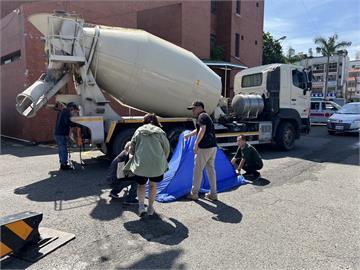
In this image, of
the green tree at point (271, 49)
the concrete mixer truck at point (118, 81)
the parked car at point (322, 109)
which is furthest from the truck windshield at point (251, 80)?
the green tree at point (271, 49)

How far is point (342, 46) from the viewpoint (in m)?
43.8

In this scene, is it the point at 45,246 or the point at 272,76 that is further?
the point at 272,76

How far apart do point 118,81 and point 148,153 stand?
419 cm

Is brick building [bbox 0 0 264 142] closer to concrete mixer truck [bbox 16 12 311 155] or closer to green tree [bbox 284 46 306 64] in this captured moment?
concrete mixer truck [bbox 16 12 311 155]

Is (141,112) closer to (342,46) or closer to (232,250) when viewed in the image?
(232,250)

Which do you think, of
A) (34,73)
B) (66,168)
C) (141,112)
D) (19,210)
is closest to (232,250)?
(19,210)

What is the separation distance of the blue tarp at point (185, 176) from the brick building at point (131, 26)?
447cm

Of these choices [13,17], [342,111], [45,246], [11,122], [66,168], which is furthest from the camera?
[342,111]

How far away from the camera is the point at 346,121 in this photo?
15812 mm

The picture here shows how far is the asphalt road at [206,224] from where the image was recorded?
3.52m

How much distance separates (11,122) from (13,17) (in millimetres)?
4617

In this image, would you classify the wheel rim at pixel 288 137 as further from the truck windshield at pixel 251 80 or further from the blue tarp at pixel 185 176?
the blue tarp at pixel 185 176

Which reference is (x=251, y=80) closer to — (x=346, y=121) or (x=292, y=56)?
(x=346, y=121)

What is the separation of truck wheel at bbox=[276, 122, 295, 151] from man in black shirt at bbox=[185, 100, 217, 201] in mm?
6531
